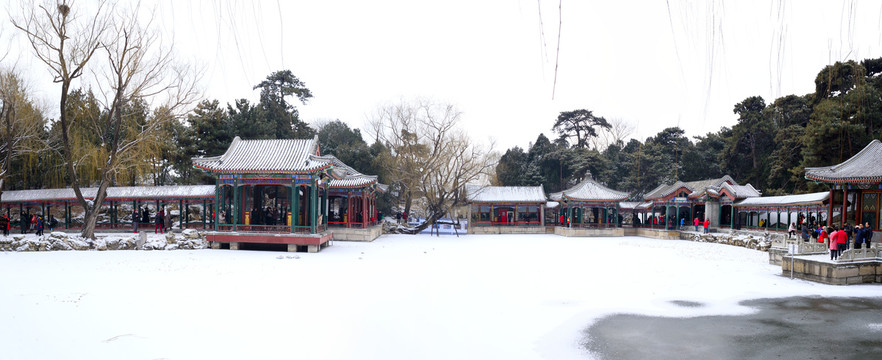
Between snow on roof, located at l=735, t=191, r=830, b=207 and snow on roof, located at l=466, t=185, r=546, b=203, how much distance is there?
10.2 m

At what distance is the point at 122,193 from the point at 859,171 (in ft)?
88.3

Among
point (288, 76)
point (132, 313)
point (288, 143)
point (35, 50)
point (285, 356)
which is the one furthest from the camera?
point (288, 76)

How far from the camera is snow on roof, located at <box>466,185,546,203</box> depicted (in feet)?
91.1

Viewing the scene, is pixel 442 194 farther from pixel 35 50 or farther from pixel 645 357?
pixel 645 357

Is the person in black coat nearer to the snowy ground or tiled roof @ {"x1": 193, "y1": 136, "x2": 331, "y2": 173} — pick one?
the snowy ground

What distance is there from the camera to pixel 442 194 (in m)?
26.6

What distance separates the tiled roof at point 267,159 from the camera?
16.0 meters

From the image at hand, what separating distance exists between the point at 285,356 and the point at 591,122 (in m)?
40.3

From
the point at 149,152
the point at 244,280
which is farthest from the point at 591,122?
the point at 244,280

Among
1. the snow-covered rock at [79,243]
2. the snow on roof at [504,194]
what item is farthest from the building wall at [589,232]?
the snow-covered rock at [79,243]

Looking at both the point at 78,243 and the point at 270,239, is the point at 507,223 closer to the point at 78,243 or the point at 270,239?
the point at 270,239

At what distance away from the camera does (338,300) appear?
8414 millimetres

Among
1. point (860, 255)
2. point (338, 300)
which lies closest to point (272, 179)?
point (338, 300)

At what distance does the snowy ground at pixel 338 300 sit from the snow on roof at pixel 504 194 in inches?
495
